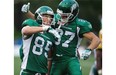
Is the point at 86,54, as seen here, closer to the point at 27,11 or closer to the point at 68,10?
the point at 68,10

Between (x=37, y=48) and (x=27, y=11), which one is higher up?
(x=27, y=11)

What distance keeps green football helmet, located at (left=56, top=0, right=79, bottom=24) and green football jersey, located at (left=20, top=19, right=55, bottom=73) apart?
0.19 meters

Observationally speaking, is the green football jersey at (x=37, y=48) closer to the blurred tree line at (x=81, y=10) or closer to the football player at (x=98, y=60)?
the blurred tree line at (x=81, y=10)

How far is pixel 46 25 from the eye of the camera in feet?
12.2

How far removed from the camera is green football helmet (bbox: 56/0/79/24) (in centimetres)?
371

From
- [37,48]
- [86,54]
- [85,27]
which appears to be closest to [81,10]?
[85,27]

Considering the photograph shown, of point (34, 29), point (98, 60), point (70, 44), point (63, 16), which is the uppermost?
point (63, 16)

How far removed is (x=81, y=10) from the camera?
3.72 meters

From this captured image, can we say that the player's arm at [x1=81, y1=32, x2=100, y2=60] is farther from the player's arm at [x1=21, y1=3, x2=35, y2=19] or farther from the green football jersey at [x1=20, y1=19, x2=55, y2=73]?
the player's arm at [x1=21, y1=3, x2=35, y2=19]

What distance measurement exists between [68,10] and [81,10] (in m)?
0.10

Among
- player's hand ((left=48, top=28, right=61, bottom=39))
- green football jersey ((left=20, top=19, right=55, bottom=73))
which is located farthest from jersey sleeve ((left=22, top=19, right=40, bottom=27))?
player's hand ((left=48, top=28, right=61, bottom=39))
